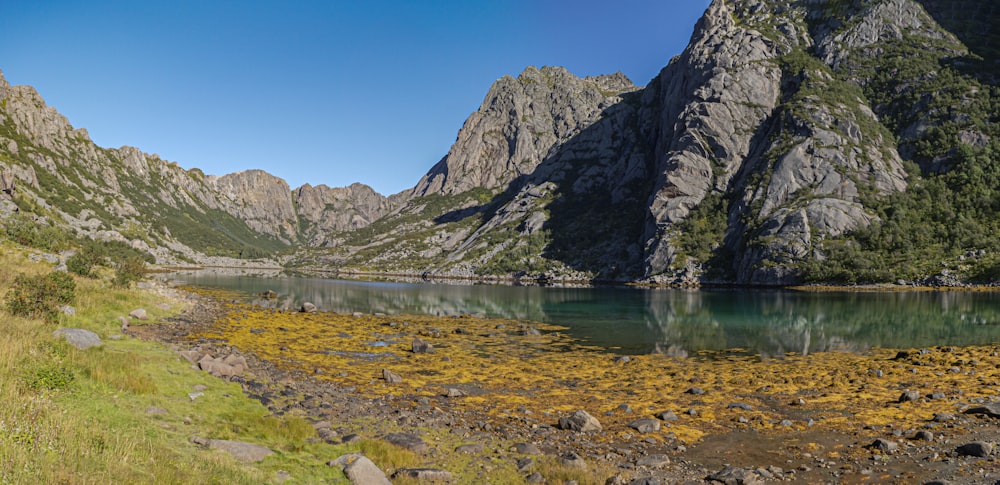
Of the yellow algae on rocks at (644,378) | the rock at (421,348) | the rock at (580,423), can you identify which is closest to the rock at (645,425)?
the yellow algae on rocks at (644,378)

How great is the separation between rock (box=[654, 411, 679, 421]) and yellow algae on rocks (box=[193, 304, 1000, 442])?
236 mm

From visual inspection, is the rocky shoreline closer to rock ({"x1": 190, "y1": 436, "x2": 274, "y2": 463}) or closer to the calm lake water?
rock ({"x1": 190, "y1": 436, "x2": 274, "y2": 463})

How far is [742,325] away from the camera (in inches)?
2290

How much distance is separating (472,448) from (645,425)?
7.57m

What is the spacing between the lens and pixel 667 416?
2102 centimetres

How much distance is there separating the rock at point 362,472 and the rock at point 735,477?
986 centimetres

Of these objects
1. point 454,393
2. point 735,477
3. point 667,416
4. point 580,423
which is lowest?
point 454,393

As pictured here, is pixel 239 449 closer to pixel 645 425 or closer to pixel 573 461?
pixel 573 461

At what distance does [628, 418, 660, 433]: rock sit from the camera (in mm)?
19344

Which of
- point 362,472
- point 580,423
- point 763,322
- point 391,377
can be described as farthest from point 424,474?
point 763,322

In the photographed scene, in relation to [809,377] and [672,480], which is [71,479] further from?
[809,377]

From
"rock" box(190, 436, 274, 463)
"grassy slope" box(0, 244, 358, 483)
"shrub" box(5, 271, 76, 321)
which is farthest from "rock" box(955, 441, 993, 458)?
"shrub" box(5, 271, 76, 321)

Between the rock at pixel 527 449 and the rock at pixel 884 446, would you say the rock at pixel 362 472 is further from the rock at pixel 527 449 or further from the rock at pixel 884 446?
the rock at pixel 884 446

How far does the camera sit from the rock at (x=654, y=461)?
51.5 ft
